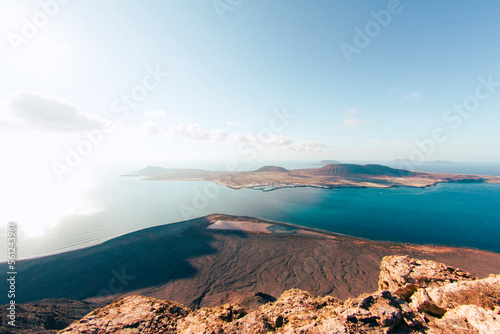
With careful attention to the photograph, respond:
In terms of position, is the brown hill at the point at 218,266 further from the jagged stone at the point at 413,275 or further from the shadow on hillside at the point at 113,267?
the jagged stone at the point at 413,275

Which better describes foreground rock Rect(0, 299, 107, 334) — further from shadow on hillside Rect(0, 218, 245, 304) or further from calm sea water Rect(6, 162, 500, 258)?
calm sea water Rect(6, 162, 500, 258)

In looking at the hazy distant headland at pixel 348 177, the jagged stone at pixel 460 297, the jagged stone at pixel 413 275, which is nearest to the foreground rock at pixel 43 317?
the jagged stone at pixel 460 297

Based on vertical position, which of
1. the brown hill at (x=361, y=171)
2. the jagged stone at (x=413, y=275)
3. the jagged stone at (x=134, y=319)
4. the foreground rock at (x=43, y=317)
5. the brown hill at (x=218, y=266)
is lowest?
the brown hill at (x=218, y=266)

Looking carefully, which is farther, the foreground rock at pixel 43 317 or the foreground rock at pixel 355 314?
the foreground rock at pixel 43 317

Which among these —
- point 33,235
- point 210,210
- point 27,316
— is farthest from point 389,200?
point 33,235

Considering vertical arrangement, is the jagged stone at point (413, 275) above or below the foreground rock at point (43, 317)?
above

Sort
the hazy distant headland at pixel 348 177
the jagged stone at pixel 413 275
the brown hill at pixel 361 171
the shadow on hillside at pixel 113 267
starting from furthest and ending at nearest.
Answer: the brown hill at pixel 361 171, the hazy distant headland at pixel 348 177, the shadow on hillside at pixel 113 267, the jagged stone at pixel 413 275
